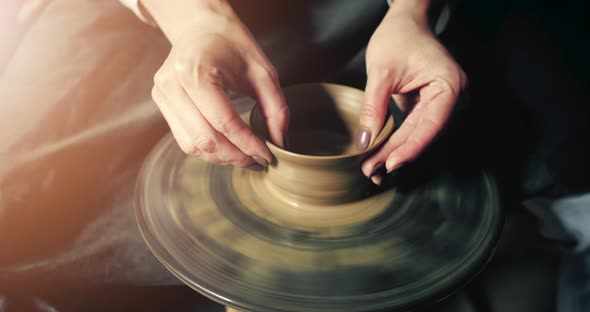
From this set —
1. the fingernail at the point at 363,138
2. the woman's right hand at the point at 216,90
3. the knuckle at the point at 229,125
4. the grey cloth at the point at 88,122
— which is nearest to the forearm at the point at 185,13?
the woman's right hand at the point at 216,90

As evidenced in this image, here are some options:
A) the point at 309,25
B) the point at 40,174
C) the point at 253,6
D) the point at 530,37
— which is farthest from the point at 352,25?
the point at 40,174

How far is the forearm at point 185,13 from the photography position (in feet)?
3.33

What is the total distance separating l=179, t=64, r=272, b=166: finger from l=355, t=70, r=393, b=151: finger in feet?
0.71

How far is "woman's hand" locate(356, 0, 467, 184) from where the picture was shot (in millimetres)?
894

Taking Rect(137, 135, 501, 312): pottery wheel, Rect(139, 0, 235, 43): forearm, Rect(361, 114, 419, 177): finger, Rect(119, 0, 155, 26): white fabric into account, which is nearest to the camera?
Rect(137, 135, 501, 312): pottery wheel

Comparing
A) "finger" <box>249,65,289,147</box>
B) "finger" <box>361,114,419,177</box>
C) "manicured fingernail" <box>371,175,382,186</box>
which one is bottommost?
"manicured fingernail" <box>371,175,382,186</box>

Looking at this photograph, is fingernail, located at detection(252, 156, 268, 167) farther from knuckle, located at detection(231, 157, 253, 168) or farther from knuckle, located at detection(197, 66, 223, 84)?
knuckle, located at detection(197, 66, 223, 84)

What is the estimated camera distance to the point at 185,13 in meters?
1.06

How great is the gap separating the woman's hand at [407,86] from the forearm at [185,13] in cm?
35

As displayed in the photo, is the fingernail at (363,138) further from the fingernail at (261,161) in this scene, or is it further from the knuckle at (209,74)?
the knuckle at (209,74)

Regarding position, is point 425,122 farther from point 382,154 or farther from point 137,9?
point 137,9

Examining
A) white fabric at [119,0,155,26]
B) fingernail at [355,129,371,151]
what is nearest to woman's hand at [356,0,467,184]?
fingernail at [355,129,371,151]

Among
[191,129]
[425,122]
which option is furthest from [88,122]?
[425,122]

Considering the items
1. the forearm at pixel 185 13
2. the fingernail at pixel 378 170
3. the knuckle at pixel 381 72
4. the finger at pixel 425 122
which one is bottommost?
the fingernail at pixel 378 170
